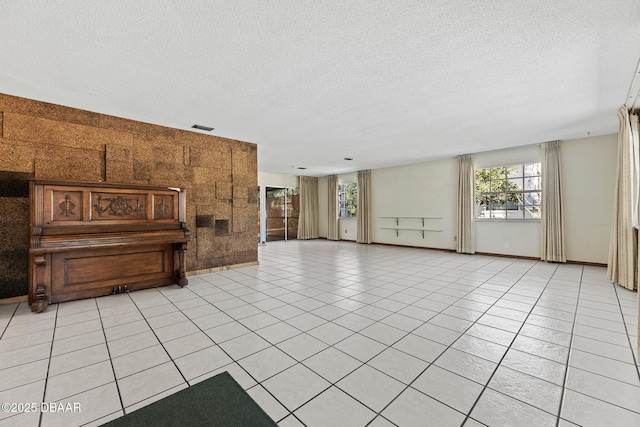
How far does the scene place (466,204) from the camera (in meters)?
6.96

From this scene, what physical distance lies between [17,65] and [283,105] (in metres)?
2.68

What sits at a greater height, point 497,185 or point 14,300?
point 497,185

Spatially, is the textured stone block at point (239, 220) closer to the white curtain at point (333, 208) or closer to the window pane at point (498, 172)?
the white curtain at point (333, 208)

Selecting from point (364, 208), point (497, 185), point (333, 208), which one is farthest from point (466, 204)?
point (333, 208)

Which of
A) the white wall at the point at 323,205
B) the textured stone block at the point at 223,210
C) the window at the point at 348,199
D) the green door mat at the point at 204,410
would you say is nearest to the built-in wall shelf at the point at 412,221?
the window at the point at 348,199

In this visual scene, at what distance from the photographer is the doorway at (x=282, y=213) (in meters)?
10.6

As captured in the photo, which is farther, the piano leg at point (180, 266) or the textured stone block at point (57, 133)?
the piano leg at point (180, 266)

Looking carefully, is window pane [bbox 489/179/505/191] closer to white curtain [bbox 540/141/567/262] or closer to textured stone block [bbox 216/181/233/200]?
white curtain [bbox 540/141/567/262]

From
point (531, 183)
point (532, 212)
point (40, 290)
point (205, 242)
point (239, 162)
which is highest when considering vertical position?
point (239, 162)

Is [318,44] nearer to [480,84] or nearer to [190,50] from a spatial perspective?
[190,50]

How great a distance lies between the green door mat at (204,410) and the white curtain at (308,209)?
9.15 metres

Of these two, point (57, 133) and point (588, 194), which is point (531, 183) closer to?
point (588, 194)

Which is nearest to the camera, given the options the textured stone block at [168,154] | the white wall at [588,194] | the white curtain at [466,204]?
the textured stone block at [168,154]

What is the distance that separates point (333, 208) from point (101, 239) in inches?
315
